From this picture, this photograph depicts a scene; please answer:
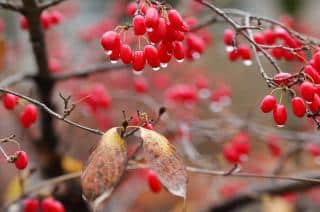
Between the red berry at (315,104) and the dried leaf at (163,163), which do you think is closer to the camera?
the dried leaf at (163,163)

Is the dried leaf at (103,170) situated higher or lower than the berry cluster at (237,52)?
lower

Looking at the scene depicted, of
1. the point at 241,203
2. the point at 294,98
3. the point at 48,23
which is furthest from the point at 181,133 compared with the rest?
the point at 294,98

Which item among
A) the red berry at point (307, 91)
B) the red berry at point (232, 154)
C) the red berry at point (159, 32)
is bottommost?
the red berry at point (232, 154)

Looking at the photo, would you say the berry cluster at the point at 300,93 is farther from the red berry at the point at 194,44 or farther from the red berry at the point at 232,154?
the red berry at the point at 232,154

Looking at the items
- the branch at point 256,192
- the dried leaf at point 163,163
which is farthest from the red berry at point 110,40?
the branch at point 256,192

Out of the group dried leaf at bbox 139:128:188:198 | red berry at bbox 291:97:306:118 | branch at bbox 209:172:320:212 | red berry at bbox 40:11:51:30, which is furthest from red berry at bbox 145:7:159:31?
branch at bbox 209:172:320:212

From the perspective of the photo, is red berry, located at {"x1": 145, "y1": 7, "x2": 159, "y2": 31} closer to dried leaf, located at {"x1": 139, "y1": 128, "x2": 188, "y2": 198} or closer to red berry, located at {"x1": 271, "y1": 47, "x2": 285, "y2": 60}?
dried leaf, located at {"x1": 139, "y1": 128, "x2": 188, "y2": 198}
